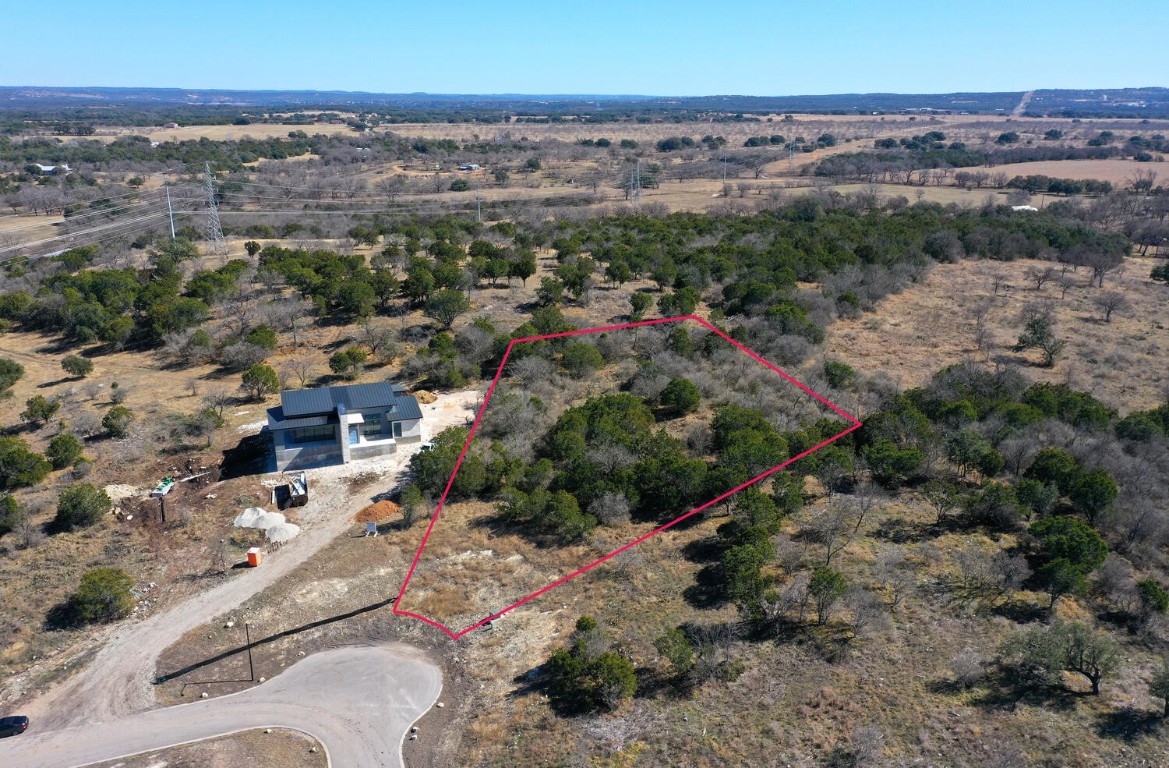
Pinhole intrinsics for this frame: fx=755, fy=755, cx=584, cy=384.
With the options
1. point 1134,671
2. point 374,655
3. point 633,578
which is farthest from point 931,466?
point 374,655

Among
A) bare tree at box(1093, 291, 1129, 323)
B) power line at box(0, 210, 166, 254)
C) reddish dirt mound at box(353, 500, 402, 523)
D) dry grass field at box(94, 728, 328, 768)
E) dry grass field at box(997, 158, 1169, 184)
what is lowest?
dry grass field at box(94, 728, 328, 768)

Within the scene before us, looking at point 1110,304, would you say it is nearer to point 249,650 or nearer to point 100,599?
point 249,650

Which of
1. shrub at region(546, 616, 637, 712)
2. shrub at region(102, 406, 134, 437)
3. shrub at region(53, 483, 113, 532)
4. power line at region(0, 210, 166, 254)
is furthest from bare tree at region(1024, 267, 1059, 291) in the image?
power line at region(0, 210, 166, 254)

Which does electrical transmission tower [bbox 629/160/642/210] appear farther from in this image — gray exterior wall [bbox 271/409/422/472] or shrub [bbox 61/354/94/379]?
gray exterior wall [bbox 271/409/422/472]

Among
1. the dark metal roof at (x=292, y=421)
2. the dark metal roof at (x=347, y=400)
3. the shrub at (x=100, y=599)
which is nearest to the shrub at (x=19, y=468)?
the dark metal roof at (x=292, y=421)

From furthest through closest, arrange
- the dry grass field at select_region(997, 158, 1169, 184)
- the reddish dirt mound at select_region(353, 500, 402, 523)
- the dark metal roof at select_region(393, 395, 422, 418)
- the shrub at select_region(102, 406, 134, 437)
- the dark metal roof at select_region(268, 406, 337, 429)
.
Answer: the dry grass field at select_region(997, 158, 1169, 184) → the shrub at select_region(102, 406, 134, 437) → the dark metal roof at select_region(393, 395, 422, 418) → the dark metal roof at select_region(268, 406, 337, 429) → the reddish dirt mound at select_region(353, 500, 402, 523)
